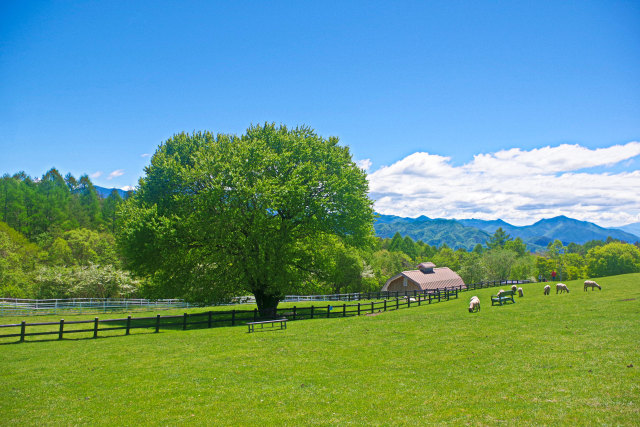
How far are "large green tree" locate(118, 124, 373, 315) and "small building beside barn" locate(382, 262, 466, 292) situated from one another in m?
32.6

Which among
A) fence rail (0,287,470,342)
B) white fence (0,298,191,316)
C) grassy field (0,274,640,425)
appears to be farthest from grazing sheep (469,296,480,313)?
white fence (0,298,191,316)

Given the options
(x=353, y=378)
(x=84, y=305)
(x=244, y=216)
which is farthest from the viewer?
(x=84, y=305)

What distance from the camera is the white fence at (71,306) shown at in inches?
1340

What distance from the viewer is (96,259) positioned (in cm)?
5647

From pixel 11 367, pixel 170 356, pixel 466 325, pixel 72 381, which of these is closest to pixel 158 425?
pixel 72 381

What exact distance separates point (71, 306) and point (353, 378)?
41.1m

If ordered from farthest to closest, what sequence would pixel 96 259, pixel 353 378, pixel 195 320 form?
pixel 96 259 → pixel 195 320 → pixel 353 378

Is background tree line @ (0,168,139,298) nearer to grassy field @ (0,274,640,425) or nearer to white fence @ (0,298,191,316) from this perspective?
white fence @ (0,298,191,316)

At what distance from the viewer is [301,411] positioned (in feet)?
28.7

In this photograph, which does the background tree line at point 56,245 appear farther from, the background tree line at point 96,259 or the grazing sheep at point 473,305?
the grazing sheep at point 473,305

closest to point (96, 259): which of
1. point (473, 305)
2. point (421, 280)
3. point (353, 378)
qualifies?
point (421, 280)

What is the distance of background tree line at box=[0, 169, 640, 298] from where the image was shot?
1796 inches

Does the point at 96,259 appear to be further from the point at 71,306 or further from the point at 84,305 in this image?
the point at 71,306

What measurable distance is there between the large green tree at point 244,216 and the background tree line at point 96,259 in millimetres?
2128
